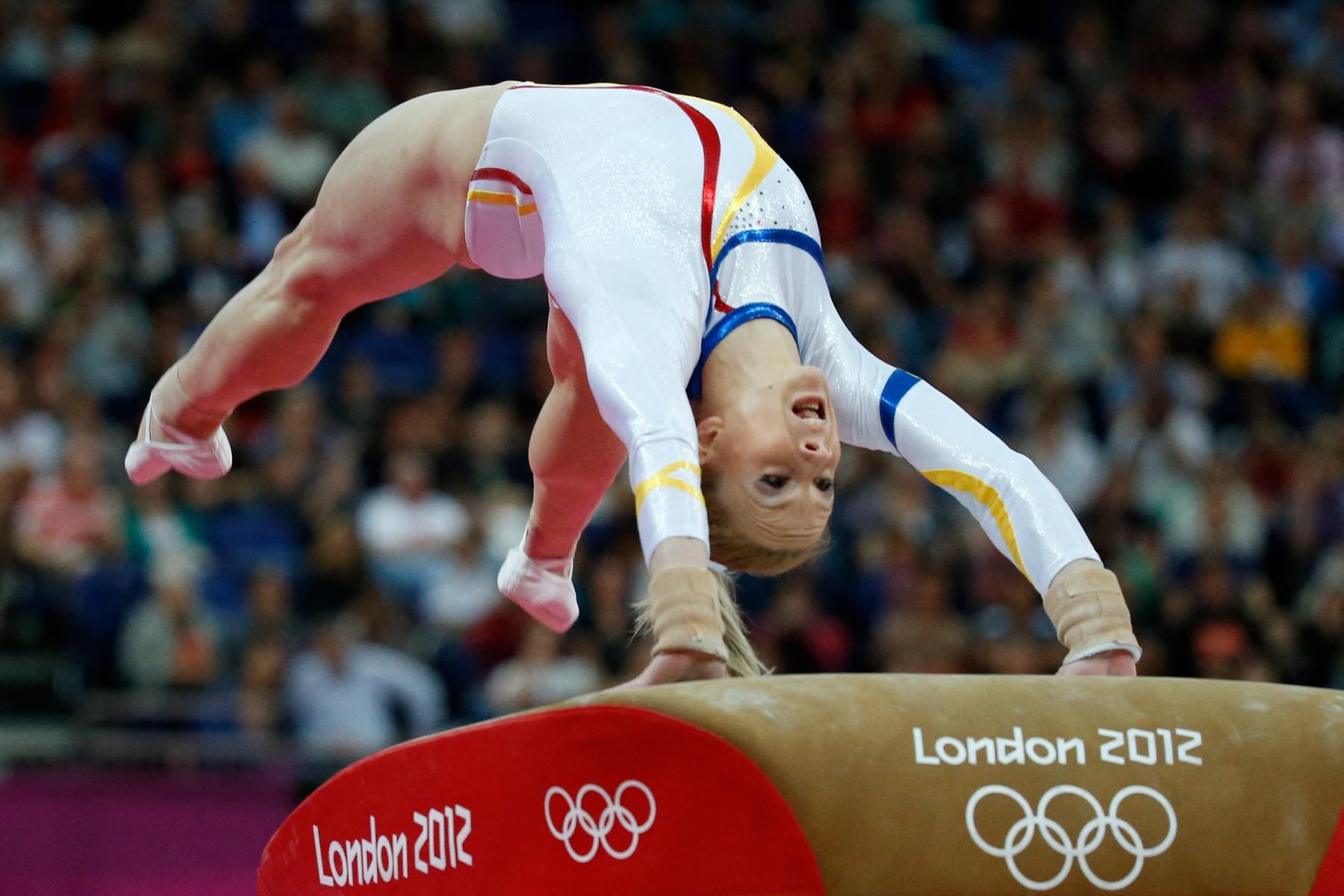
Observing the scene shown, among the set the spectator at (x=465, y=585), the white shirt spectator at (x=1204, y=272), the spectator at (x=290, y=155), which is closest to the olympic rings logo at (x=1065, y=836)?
the spectator at (x=465, y=585)

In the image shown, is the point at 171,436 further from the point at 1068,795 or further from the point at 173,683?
the point at 1068,795

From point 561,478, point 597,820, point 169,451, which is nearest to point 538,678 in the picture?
point 169,451

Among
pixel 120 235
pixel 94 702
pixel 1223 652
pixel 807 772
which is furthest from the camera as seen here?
pixel 120 235

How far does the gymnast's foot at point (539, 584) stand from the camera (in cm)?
412

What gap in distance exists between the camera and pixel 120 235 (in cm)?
787

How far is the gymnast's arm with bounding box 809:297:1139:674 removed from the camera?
2840 mm

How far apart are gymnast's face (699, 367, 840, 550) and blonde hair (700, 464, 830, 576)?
0.01 meters

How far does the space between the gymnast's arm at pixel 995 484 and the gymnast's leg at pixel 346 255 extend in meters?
0.90

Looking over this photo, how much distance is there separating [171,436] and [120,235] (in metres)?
4.05

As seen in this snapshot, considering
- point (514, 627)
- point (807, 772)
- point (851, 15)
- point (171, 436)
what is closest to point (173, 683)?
point (514, 627)

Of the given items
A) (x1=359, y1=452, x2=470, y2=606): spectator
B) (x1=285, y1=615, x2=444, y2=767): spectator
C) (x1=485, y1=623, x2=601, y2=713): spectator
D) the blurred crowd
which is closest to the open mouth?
the blurred crowd

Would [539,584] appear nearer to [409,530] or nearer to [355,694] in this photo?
[355,694]

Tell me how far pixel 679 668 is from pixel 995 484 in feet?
2.60

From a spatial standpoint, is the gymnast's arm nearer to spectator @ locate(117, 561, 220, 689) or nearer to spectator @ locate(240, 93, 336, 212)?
spectator @ locate(117, 561, 220, 689)
